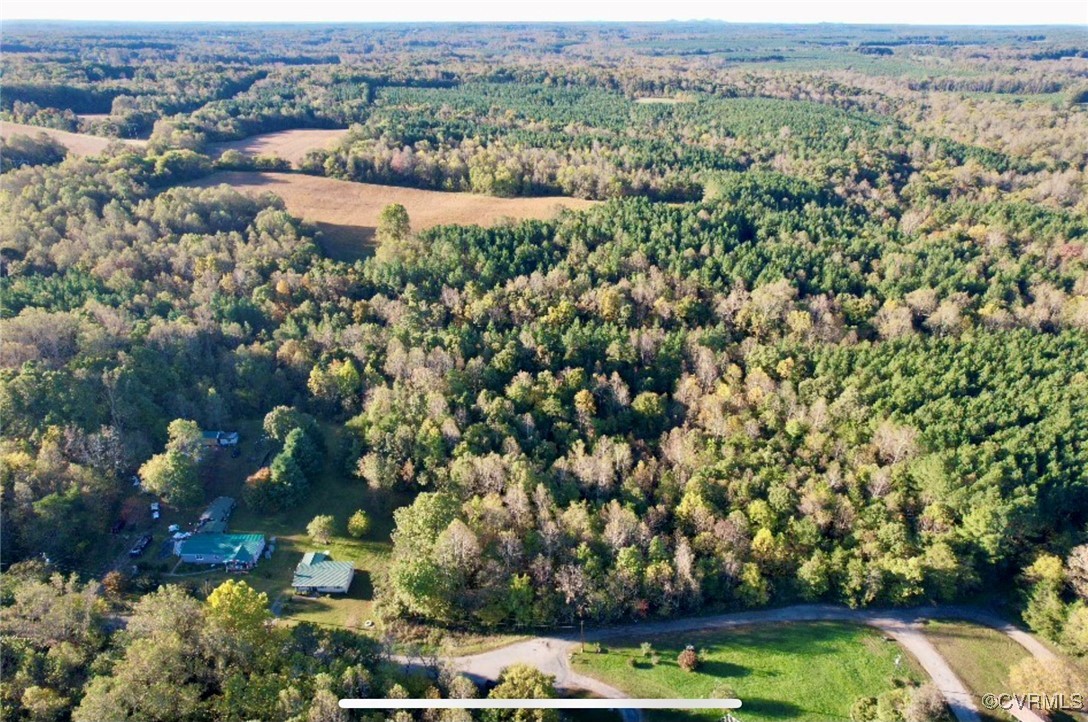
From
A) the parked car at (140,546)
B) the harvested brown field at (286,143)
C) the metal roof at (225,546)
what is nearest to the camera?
the metal roof at (225,546)

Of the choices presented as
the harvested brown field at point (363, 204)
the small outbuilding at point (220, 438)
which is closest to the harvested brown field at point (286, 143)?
the harvested brown field at point (363, 204)

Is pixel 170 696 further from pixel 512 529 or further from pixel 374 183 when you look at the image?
pixel 374 183

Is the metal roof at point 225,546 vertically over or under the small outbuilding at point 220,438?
under

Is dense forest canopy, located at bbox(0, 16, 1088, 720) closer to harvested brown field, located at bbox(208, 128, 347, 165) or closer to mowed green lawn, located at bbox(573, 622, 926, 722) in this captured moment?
mowed green lawn, located at bbox(573, 622, 926, 722)

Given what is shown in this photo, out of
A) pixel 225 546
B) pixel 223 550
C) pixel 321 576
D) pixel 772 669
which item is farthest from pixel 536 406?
pixel 772 669

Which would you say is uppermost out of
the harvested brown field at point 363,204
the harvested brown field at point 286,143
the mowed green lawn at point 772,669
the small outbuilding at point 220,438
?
the harvested brown field at point 286,143

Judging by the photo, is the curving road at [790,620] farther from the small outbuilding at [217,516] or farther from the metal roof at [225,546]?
the small outbuilding at [217,516]

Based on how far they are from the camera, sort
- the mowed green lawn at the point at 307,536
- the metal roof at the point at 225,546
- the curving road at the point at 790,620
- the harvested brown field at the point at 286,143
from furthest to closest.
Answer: the harvested brown field at the point at 286,143
the metal roof at the point at 225,546
the mowed green lawn at the point at 307,536
the curving road at the point at 790,620
